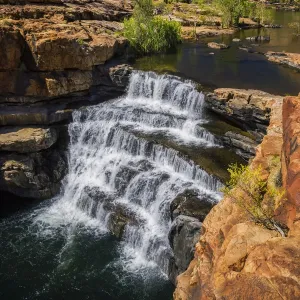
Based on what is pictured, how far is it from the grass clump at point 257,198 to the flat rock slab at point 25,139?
20796 mm

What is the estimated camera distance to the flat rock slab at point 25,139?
3050cm

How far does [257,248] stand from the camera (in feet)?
32.4

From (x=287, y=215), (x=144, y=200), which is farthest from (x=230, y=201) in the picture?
(x=144, y=200)

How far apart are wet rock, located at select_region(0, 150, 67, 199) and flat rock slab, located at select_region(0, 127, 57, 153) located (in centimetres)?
77

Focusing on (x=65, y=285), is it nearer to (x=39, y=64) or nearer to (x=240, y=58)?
(x=39, y=64)

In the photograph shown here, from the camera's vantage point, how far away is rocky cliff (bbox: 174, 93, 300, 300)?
28.5ft

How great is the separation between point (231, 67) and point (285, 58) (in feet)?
29.4

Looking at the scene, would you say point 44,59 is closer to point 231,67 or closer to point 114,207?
point 114,207

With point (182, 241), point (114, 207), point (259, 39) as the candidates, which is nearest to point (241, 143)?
point (182, 241)

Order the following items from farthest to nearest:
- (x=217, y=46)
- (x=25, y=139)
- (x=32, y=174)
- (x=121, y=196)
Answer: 1. (x=217, y=46)
2. (x=32, y=174)
3. (x=25, y=139)
4. (x=121, y=196)

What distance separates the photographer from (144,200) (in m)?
26.8

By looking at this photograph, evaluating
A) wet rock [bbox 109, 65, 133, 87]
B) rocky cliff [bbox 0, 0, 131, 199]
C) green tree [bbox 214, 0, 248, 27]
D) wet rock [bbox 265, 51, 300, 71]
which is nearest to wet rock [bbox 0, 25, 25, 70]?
rocky cliff [bbox 0, 0, 131, 199]

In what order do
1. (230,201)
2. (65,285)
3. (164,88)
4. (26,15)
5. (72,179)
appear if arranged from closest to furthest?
(230,201) < (65,285) < (72,179) < (164,88) < (26,15)

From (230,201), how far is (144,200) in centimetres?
1281
